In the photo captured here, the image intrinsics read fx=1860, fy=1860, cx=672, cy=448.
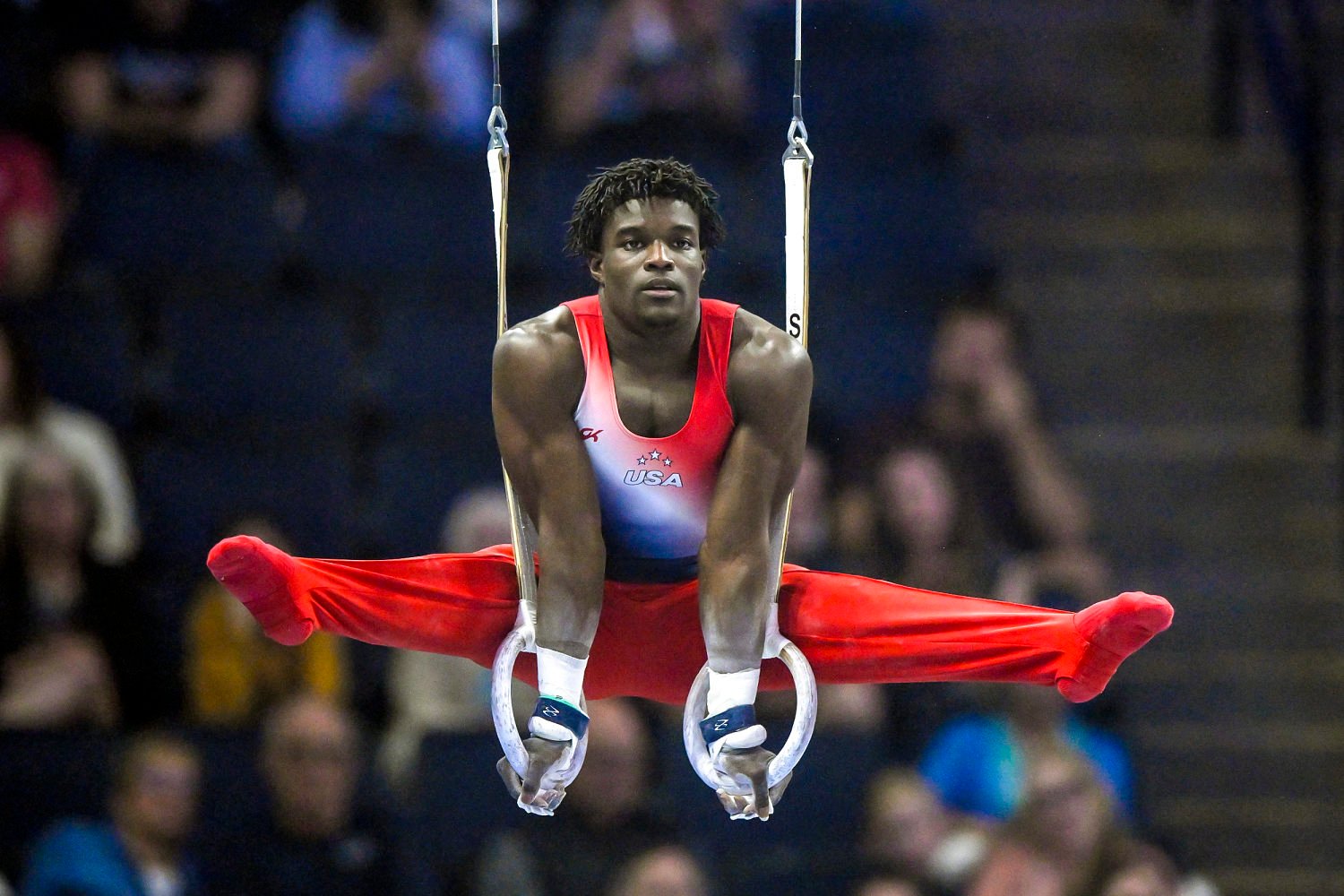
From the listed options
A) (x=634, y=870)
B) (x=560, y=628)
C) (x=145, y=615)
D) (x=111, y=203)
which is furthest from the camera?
(x=111, y=203)

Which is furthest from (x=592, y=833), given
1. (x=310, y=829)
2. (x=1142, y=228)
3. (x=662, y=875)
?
(x=1142, y=228)

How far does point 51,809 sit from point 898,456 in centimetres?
229

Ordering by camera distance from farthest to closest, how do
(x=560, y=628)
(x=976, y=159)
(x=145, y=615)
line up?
(x=976, y=159), (x=145, y=615), (x=560, y=628)

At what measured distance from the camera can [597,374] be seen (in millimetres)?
2977

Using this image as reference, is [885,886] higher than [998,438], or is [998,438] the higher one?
[998,438]

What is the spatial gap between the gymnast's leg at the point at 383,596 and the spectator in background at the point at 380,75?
2.45m

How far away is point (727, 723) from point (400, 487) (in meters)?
2.29

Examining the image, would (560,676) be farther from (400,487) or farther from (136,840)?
(400,487)

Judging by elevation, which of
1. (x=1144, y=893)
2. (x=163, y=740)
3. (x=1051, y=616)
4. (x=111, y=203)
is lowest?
(x=1144, y=893)

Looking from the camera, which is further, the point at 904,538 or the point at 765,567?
the point at 904,538

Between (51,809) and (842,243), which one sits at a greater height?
(842,243)

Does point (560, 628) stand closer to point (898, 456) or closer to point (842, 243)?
point (898, 456)

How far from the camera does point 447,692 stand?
15.3 ft

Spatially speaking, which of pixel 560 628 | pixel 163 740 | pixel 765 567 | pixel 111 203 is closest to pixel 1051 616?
pixel 765 567
